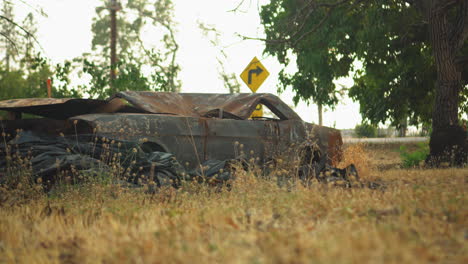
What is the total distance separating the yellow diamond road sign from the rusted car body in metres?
5.13

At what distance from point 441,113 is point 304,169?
5.57 meters

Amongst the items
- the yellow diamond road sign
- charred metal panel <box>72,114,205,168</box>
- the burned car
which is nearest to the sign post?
the yellow diamond road sign

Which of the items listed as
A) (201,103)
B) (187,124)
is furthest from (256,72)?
(187,124)

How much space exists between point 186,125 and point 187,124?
0.02 metres

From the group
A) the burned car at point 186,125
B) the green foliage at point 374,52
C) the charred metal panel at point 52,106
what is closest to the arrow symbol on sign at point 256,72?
the green foliage at point 374,52

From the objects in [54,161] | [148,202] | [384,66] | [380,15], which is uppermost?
[380,15]

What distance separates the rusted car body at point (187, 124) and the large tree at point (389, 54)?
365 centimetres

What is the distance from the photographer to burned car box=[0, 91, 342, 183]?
19.9 ft

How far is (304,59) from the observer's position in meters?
15.1

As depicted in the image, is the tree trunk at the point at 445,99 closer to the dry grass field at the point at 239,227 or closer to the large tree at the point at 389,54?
the large tree at the point at 389,54

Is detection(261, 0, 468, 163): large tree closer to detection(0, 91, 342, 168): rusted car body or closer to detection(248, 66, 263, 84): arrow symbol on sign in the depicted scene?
detection(248, 66, 263, 84): arrow symbol on sign

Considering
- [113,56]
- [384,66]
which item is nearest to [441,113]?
[384,66]

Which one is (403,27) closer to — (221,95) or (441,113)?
(441,113)

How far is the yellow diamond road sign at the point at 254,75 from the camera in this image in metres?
12.6
